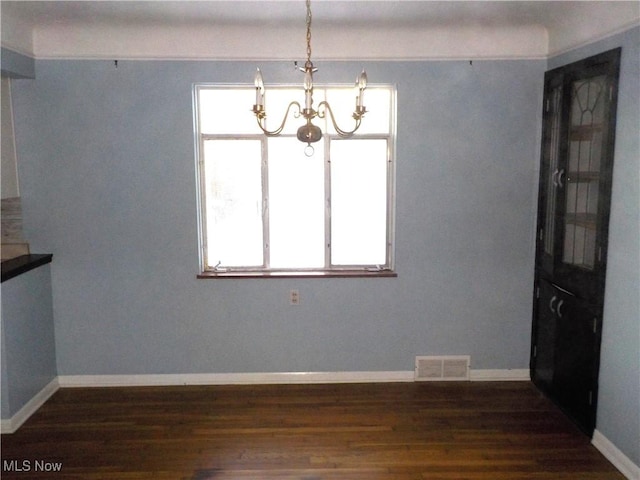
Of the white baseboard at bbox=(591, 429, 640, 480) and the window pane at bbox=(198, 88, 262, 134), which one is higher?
the window pane at bbox=(198, 88, 262, 134)

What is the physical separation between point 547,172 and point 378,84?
4.56 ft

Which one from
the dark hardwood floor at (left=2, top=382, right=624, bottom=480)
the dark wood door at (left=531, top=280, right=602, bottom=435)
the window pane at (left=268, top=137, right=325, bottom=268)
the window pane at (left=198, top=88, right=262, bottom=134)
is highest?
the window pane at (left=198, top=88, right=262, bottom=134)

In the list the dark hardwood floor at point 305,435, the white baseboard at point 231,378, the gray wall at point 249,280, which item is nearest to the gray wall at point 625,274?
the dark hardwood floor at point 305,435

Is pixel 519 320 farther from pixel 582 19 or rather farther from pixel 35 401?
pixel 35 401

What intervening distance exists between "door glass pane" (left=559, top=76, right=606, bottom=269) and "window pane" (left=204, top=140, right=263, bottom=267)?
2197 millimetres

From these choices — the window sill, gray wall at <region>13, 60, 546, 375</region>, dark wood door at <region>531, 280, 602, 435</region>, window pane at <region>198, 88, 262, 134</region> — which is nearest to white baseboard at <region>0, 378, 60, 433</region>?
gray wall at <region>13, 60, 546, 375</region>

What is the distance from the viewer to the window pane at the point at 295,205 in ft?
12.6

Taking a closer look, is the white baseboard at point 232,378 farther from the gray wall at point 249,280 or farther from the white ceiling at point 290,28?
the white ceiling at point 290,28

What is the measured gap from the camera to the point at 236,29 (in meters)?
3.57

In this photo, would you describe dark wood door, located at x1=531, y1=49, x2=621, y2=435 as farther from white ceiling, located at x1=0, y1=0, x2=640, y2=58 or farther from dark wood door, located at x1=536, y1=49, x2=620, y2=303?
white ceiling, located at x1=0, y1=0, x2=640, y2=58

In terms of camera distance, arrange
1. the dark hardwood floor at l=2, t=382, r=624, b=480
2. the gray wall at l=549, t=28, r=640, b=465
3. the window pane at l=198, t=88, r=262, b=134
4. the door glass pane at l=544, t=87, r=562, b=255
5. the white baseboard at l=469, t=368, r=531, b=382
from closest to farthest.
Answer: the gray wall at l=549, t=28, r=640, b=465 < the dark hardwood floor at l=2, t=382, r=624, b=480 < the door glass pane at l=544, t=87, r=562, b=255 < the window pane at l=198, t=88, r=262, b=134 < the white baseboard at l=469, t=368, r=531, b=382

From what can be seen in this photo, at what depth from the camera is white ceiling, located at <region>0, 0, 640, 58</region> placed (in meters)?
3.11

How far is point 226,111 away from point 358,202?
122 centimetres

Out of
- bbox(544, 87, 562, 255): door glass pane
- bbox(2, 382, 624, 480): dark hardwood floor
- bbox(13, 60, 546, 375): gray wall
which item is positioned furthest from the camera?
bbox(13, 60, 546, 375): gray wall
